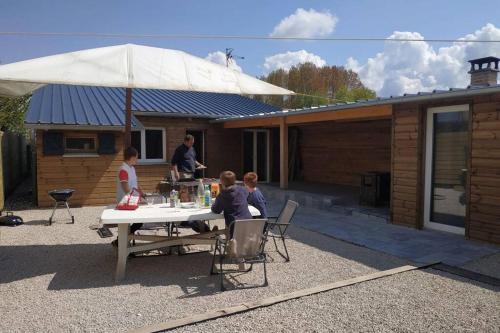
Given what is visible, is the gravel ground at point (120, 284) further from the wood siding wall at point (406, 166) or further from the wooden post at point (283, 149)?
the wooden post at point (283, 149)

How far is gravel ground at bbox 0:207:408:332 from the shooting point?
3652 millimetres

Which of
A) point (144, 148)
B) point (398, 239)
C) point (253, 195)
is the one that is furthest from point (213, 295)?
point (144, 148)

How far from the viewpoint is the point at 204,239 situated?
5176 millimetres

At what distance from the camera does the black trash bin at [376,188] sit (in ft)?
29.1

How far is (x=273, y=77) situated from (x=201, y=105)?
78.4ft

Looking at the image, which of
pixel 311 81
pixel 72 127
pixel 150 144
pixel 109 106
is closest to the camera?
pixel 72 127

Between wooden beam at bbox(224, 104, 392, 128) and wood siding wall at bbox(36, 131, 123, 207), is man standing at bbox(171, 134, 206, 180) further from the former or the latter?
wood siding wall at bbox(36, 131, 123, 207)

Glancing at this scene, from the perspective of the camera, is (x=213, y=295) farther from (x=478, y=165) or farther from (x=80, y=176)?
(x=80, y=176)

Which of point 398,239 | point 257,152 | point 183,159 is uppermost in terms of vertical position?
point 257,152

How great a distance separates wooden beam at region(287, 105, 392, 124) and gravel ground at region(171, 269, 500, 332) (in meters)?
4.07

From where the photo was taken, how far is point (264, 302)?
3.88 metres

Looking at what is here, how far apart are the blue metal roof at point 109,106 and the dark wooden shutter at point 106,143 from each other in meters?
0.40

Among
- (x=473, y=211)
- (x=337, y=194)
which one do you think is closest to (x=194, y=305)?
(x=473, y=211)

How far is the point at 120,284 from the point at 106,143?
6.58m
